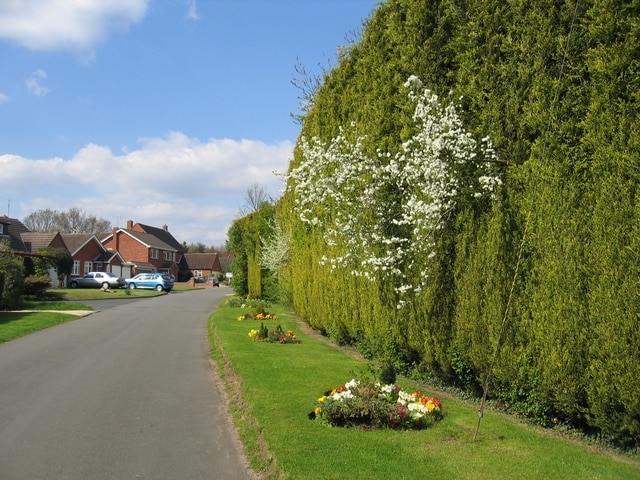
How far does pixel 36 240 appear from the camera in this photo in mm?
53500

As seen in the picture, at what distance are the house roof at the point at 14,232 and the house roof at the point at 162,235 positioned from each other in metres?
36.1

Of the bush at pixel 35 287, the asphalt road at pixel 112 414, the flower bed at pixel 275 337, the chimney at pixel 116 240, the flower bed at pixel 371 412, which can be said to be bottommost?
the asphalt road at pixel 112 414

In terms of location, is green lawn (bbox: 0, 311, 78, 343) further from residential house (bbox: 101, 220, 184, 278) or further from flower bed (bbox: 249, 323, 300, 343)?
residential house (bbox: 101, 220, 184, 278)

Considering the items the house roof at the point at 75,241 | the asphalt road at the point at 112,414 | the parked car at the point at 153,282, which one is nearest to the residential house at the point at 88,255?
the house roof at the point at 75,241

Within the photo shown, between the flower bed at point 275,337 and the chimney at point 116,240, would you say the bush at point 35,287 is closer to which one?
the flower bed at point 275,337

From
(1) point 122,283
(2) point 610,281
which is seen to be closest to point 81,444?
(2) point 610,281

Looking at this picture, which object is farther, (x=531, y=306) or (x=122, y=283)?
(x=122, y=283)

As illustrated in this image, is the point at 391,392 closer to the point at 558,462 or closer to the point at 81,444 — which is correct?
the point at 558,462

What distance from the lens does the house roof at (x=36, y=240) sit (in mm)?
52597

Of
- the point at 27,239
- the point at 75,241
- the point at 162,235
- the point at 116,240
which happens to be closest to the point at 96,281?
the point at 27,239

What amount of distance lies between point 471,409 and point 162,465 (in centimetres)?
417

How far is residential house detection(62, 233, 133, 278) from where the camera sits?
6009cm

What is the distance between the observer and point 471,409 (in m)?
7.87

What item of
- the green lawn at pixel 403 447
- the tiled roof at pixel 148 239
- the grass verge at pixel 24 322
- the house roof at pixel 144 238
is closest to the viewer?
the green lawn at pixel 403 447
